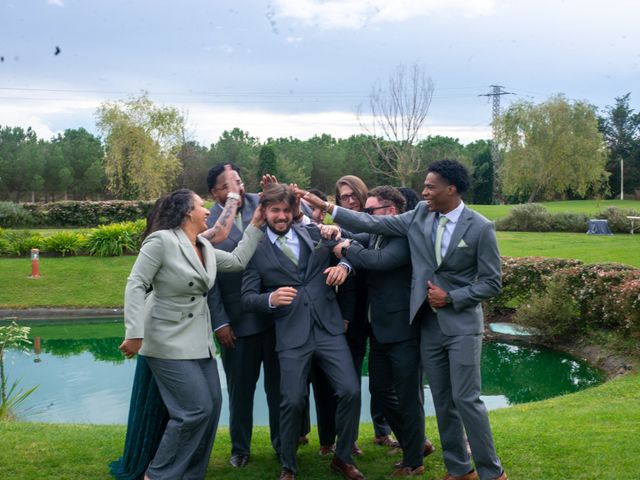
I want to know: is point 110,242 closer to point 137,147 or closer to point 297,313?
point 297,313

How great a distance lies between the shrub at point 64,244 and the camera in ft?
67.2

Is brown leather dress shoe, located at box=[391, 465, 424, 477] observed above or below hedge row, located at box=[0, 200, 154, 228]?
below

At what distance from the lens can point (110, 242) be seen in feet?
67.1

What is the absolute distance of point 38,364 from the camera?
38.9ft

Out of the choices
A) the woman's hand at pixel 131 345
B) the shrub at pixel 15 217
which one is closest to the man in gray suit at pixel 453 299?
the woman's hand at pixel 131 345

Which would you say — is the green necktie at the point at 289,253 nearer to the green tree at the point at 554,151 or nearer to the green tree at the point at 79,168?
the green tree at the point at 554,151

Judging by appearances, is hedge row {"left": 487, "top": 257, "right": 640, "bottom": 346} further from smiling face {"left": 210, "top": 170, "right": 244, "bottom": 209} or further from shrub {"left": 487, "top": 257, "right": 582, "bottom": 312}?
smiling face {"left": 210, "top": 170, "right": 244, "bottom": 209}

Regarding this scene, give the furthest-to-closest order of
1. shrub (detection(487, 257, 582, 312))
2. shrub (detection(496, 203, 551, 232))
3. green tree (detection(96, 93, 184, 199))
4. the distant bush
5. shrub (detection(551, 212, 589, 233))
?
green tree (detection(96, 93, 184, 199))
shrub (detection(496, 203, 551, 232))
shrub (detection(551, 212, 589, 233))
the distant bush
shrub (detection(487, 257, 582, 312))

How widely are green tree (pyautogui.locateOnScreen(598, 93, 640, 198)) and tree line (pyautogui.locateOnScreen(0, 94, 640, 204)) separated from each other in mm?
88

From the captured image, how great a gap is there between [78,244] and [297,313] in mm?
17292

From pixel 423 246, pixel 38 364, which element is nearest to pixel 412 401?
pixel 423 246

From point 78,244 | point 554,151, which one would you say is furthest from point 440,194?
point 554,151

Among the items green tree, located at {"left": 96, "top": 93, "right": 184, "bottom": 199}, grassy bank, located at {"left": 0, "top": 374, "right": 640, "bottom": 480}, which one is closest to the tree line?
green tree, located at {"left": 96, "top": 93, "right": 184, "bottom": 199}

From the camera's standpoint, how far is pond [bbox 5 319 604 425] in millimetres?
9000
